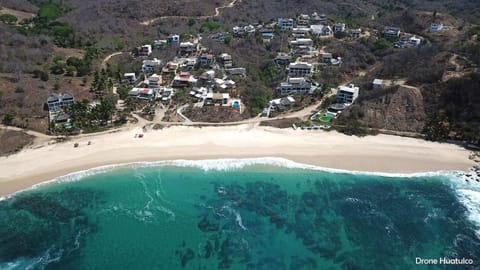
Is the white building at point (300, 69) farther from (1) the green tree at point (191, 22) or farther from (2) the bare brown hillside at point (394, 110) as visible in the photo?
(1) the green tree at point (191, 22)

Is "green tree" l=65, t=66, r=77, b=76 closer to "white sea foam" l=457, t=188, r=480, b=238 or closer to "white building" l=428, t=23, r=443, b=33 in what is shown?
"white sea foam" l=457, t=188, r=480, b=238

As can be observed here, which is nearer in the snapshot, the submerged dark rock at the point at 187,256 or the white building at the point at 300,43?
the submerged dark rock at the point at 187,256

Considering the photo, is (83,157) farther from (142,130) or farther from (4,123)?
(4,123)

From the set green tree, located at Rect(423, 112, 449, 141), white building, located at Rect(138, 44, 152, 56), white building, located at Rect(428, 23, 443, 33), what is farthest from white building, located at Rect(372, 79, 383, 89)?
white building, located at Rect(138, 44, 152, 56)

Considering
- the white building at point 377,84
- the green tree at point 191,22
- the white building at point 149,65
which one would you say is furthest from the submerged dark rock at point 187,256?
the green tree at point 191,22

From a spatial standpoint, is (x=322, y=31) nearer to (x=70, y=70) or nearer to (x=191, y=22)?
(x=191, y=22)

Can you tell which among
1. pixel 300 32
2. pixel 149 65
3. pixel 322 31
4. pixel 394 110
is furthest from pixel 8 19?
pixel 394 110

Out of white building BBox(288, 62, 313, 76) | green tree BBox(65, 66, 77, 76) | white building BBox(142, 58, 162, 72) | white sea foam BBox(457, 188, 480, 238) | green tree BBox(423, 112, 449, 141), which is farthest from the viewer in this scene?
white building BBox(142, 58, 162, 72)
